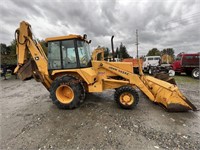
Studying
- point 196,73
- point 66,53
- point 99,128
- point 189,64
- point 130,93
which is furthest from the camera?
point 189,64

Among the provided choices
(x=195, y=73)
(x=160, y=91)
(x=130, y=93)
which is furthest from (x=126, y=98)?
(x=195, y=73)

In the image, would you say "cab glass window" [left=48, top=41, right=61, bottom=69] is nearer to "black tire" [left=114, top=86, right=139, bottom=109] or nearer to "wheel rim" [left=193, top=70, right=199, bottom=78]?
"black tire" [left=114, top=86, right=139, bottom=109]

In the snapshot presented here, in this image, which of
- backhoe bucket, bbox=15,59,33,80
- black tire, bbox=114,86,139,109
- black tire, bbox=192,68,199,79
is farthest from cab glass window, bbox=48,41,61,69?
black tire, bbox=192,68,199,79

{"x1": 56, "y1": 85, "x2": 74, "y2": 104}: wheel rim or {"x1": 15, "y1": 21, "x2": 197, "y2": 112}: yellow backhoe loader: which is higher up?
{"x1": 15, "y1": 21, "x2": 197, "y2": 112}: yellow backhoe loader

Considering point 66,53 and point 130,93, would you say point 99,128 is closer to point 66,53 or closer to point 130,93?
point 130,93

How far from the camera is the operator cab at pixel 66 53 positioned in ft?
13.7

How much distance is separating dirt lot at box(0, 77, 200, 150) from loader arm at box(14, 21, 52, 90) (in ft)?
4.03

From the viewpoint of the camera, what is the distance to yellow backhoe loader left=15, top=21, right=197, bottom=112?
4.07m

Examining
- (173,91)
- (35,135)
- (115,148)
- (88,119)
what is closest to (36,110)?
(35,135)

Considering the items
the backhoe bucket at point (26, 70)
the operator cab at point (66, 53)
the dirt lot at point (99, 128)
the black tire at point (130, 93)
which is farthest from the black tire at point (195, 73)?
the backhoe bucket at point (26, 70)

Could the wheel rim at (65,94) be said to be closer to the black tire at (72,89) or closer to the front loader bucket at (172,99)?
the black tire at (72,89)

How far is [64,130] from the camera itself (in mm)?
2998

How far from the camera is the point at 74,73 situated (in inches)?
170

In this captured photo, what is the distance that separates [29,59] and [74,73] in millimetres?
1778
